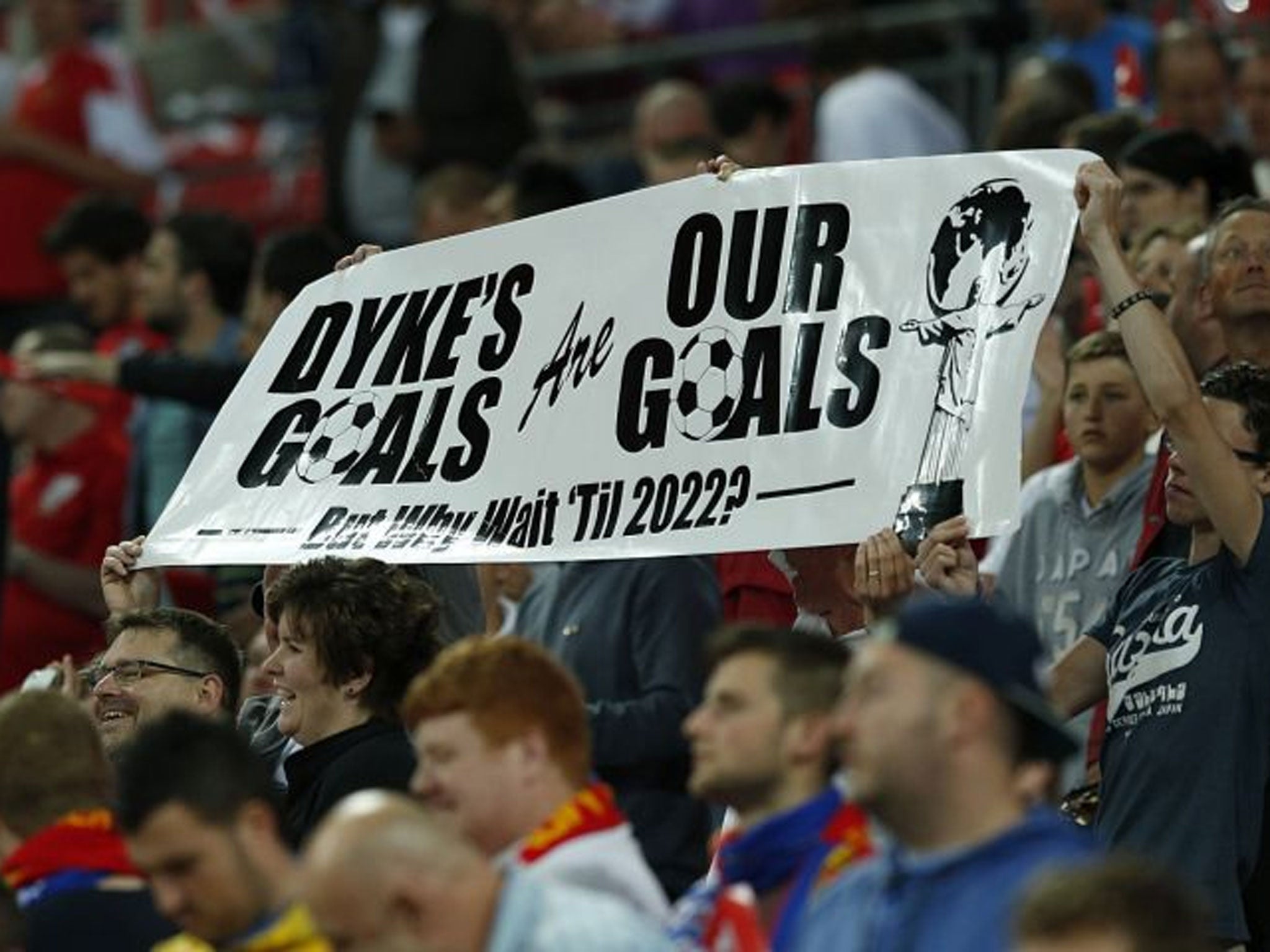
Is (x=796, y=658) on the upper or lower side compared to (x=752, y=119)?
lower

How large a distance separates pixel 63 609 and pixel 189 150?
6.01 metres

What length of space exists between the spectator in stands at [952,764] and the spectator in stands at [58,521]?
6.83 meters

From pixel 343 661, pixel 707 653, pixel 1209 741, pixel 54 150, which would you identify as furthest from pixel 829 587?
pixel 54 150

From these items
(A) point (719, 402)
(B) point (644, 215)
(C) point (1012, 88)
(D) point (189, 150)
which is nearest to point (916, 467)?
(A) point (719, 402)

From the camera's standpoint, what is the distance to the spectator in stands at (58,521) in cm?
1198

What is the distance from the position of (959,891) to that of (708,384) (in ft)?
9.09

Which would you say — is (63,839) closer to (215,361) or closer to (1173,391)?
(1173,391)

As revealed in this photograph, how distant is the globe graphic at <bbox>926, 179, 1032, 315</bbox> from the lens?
7.70 metres

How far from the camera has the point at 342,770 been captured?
763cm

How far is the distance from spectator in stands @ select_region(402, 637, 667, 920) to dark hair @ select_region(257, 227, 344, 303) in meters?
4.47

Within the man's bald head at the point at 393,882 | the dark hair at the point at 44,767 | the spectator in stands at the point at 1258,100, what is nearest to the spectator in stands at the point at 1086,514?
the dark hair at the point at 44,767

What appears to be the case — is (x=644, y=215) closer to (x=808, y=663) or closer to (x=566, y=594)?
(x=566, y=594)

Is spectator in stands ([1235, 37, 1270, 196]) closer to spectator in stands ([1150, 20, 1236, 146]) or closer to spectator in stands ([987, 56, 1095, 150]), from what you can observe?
spectator in stands ([1150, 20, 1236, 146])

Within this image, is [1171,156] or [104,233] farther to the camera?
[104,233]
